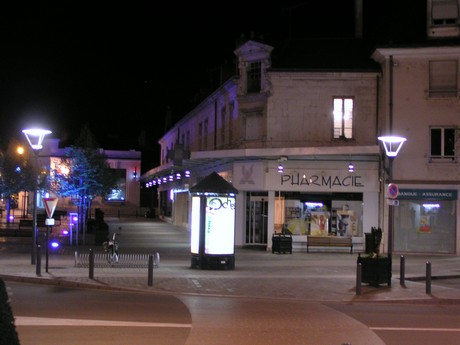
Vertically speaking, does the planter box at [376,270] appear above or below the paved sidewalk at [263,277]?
above

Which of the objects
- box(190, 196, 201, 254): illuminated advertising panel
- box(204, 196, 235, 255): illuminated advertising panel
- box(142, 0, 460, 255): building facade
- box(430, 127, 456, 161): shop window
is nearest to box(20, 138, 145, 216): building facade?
box(142, 0, 460, 255): building facade

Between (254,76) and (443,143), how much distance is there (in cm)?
902

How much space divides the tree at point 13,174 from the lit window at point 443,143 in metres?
29.6

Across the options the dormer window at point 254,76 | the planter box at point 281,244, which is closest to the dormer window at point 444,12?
the dormer window at point 254,76

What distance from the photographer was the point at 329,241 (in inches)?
990

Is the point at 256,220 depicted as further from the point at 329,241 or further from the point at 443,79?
the point at 443,79

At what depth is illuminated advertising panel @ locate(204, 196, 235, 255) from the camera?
59.8 ft

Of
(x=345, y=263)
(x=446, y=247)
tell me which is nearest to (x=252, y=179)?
(x=345, y=263)

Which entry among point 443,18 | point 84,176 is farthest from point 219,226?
point 84,176

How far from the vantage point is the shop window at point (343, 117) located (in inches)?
1009

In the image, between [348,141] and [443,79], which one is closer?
[443,79]

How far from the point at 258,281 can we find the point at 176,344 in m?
7.72

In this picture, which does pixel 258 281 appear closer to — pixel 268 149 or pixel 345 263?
pixel 345 263

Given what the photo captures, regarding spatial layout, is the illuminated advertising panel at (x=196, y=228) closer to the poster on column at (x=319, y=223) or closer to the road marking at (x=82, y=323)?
the road marking at (x=82, y=323)
